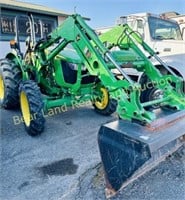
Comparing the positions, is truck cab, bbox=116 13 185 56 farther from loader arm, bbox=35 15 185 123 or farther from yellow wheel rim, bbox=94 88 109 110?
loader arm, bbox=35 15 185 123

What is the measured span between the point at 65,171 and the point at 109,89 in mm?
1014

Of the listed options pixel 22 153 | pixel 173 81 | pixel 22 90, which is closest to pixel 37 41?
pixel 22 90

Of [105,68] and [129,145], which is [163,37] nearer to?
[105,68]

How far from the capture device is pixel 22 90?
12.3ft

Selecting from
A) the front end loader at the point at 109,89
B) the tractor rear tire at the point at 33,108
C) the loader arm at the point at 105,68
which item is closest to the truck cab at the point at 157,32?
the front end loader at the point at 109,89

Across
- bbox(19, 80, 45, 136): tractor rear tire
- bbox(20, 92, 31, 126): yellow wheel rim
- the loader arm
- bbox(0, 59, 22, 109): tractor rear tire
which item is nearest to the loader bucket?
the loader arm

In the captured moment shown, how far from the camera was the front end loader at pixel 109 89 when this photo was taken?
7.14ft

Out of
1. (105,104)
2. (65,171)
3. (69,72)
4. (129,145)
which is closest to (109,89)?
(129,145)

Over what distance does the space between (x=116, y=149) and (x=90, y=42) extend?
140cm

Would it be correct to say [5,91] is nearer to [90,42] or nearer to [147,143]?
[90,42]

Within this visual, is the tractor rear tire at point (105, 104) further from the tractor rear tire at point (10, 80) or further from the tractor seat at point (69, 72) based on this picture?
the tractor rear tire at point (10, 80)

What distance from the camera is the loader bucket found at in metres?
2.02

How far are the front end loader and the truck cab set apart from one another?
1.64 m

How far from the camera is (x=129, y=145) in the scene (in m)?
2.08
